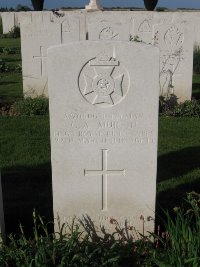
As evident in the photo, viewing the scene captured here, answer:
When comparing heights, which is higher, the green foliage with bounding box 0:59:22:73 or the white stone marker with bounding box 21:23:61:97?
the white stone marker with bounding box 21:23:61:97

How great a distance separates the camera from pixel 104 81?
3.35m

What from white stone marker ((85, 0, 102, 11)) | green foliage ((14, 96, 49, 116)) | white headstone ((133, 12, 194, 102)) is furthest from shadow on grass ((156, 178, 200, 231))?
white stone marker ((85, 0, 102, 11))

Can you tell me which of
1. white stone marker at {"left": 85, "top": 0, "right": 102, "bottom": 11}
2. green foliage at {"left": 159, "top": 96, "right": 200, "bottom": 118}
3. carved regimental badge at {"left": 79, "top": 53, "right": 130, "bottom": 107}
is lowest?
green foliage at {"left": 159, "top": 96, "right": 200, "bottom": 118}

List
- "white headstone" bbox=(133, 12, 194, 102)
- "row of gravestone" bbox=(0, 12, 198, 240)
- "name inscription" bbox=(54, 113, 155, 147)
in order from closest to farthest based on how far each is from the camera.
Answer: "row of gravestone" bbox=(0, 12, 198, 240)
"name inscription" bbox=(54, 113, 155, 147)
"white headstone" bbox=(133, 12, 194, 102)

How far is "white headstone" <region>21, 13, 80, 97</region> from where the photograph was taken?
8078mm

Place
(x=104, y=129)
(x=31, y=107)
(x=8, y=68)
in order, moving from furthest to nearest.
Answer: (x=8, y=68)
(x=31, y=107)
(x=104, y=129)

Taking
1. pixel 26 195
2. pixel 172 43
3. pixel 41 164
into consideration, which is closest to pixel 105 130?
pixel 26 195

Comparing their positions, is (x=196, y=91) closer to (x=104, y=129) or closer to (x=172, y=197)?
(x=172, y=197)

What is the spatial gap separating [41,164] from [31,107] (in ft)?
8.20

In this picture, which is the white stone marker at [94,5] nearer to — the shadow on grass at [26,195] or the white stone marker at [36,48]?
the white stone marker at [36,48]

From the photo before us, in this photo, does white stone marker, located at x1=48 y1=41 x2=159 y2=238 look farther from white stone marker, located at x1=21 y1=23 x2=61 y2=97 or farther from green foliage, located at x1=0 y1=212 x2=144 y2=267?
white stone marker, located at x1=21 y1=23 x2=61 y2=97

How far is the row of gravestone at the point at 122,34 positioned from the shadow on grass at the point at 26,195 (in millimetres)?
3400

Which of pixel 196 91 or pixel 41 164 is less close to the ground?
pixel 196 91

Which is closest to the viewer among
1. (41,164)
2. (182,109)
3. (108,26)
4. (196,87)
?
(41,164)
